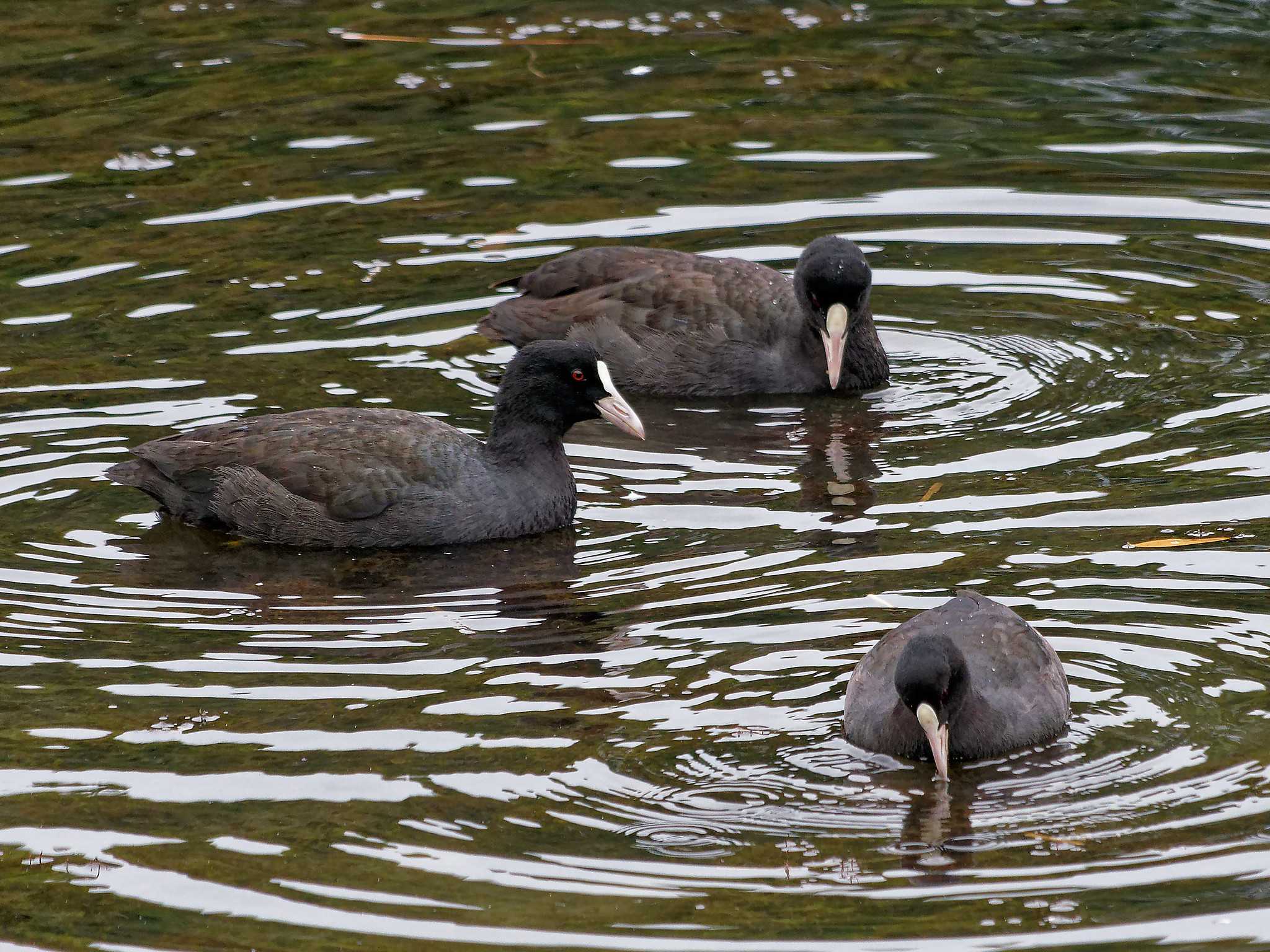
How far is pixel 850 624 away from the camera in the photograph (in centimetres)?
829

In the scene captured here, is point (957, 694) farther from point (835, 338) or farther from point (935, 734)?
point (835, 338)

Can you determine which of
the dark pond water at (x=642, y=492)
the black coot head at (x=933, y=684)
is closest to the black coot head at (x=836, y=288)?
the dark pond water at (x=642, y=492)

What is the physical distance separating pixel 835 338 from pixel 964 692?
4.83 meters

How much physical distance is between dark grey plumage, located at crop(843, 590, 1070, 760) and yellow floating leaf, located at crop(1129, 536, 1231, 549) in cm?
162

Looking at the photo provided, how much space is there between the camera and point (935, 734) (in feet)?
22.7

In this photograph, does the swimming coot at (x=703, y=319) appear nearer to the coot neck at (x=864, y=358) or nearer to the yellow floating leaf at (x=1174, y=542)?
the coot neck at (x=864, y=358)

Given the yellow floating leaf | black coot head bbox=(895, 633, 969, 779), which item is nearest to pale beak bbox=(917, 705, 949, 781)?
black coot head bbox=(895, 633, 969, 779)

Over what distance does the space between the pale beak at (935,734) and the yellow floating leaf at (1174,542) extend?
7.63 ft

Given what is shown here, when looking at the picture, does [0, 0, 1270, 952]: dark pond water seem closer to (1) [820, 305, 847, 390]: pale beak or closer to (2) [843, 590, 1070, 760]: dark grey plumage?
(2) [843, 590, 1070, 760]: dark grey plumage

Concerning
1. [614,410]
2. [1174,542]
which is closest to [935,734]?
[1174,542]

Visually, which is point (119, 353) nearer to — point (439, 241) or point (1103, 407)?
point (439, 241)

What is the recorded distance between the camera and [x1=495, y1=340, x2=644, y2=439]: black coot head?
399 inches

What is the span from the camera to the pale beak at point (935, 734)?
6.90 meters

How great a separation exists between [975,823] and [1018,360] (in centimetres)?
557
